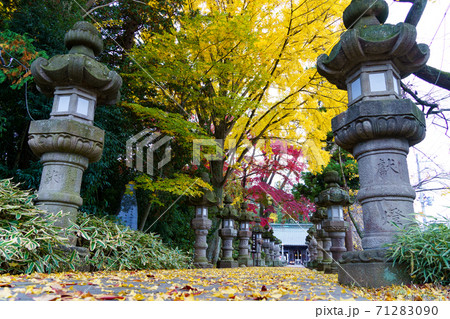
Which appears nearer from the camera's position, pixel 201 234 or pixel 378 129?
pixel 378 129

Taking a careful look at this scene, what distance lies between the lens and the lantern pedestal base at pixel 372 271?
2.39 meters

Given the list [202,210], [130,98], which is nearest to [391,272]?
[202,210]

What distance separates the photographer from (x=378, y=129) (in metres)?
2.74

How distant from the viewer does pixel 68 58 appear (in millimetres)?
3580

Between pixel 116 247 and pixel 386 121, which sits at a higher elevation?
pixel 386 121

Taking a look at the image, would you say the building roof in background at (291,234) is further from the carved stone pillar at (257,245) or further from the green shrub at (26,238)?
the green shrub at (26,238)

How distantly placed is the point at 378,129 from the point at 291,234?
28273 millimetres

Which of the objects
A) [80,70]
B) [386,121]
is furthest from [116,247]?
[386,121]

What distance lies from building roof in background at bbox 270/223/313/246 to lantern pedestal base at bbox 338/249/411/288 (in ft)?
88.1

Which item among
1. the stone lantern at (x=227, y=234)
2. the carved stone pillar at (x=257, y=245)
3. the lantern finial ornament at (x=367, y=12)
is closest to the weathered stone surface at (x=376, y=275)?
the lantern finial ornament at (x=367, y=12)

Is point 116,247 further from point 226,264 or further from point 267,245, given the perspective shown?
point 267,245

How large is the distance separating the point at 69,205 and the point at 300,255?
1137 inches

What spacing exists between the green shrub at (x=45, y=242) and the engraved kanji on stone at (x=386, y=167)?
10.3 feet

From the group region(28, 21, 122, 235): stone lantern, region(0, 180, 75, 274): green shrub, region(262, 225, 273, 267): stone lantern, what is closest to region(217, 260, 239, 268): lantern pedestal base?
region(28, 21, 122, 235): stone lantern
